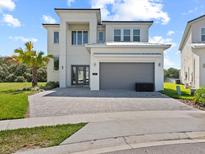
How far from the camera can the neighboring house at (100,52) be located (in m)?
24.7

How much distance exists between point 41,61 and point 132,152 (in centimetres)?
2203

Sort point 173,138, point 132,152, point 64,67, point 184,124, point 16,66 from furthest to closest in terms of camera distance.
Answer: point 16,66, point 64,67, point 184,124, point 173,138, point 132,152

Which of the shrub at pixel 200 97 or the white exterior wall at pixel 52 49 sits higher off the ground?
the white exterior wall at pixel 52 49

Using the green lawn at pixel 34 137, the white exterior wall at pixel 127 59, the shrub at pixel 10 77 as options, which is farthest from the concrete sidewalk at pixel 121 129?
the shrub at pixel 10 77

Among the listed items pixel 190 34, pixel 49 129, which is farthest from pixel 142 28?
pixel 49 129

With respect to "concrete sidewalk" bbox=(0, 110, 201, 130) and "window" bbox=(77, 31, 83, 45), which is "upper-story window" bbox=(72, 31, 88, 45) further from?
"concrete sidewalk" bbox=(0, 110, 201, 130)

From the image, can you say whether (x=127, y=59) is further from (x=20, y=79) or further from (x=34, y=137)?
(x=20, y=79)

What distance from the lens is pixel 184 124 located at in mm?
9516

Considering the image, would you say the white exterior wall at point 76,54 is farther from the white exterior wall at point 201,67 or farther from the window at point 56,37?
the white exterior wall at point 201,67

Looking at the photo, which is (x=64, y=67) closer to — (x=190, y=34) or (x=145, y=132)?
(x=190, y=34)

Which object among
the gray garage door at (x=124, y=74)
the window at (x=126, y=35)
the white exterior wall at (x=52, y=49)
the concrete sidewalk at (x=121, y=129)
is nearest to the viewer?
the concrete sidewalk at (x=121, y=129)

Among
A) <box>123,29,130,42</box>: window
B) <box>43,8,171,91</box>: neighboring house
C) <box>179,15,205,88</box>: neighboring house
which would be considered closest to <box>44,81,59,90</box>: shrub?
<box>43,8,171,91</box>: neighboring house

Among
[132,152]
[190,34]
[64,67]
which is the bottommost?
[132,152]

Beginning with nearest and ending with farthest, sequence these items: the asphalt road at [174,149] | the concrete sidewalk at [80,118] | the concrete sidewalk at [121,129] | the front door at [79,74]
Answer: the asphalt road at [174,149] → the concrete sidewalk at [121,129] → the concrete sidewalk at [80,118] → the front door at [79,74]
